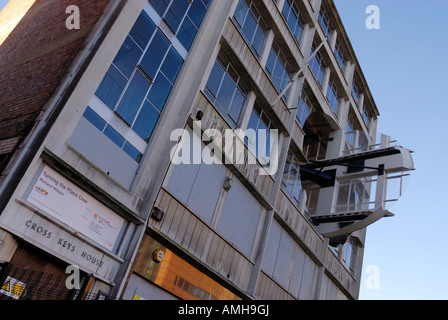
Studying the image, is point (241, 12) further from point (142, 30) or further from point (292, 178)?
point (292, 178)

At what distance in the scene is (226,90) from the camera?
53.1 feet

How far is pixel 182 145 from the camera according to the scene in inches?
523

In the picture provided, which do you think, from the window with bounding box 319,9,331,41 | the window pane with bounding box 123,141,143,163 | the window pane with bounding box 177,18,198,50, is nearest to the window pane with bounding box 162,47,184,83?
the window pane with bounding box 177,18,198,50

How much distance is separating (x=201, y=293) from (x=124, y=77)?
23.8ft

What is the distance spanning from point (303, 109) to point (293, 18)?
4.89m

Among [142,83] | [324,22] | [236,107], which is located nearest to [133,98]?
[142,83]

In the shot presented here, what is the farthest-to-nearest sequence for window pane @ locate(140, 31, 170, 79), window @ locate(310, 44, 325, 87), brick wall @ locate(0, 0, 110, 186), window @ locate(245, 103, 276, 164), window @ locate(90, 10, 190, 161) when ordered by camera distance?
window @ locate(310, 44, 325, 87) < window @ locate(245, 103, 276, 164) < window pane @ locate(140, 31, 170, 79) < window @ locate(90, 10, 190, 161) < brick wall @ locate(0, 0, 110, 186)

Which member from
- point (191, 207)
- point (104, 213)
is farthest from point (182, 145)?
point (104, 213)

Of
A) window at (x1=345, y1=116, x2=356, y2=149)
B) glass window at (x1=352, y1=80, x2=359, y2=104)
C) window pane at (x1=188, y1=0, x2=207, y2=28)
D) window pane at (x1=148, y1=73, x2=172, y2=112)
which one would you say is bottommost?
window pane at (x1=148, y1=73, x2=172, y2=112)

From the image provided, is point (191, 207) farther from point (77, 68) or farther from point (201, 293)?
point (77, 68)

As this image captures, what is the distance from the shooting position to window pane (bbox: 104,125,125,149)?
11336 mm

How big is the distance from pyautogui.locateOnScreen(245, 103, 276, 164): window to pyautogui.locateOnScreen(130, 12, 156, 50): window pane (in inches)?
234

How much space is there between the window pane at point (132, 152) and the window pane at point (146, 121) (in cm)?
52

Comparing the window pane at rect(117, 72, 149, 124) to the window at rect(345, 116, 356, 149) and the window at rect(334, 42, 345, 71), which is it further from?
the window at rect(334, 42, 345, 71)
